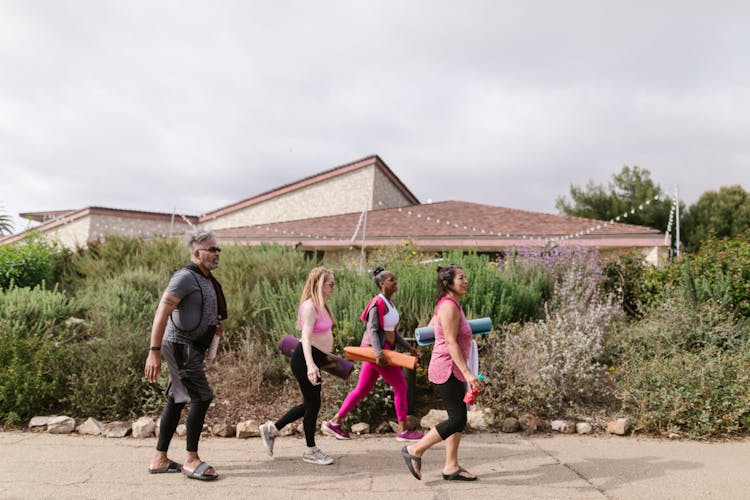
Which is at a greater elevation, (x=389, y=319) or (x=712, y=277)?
(x=712, y=277)

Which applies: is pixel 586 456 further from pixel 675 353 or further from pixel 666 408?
pixel 675 353

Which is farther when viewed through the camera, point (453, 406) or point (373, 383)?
point (373, 383)

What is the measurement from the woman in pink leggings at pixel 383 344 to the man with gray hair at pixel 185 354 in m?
1.52

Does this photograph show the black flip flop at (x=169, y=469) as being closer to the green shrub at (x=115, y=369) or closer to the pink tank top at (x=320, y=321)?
the pink tank top at (x=320, y=321)

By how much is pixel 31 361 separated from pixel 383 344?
425cm

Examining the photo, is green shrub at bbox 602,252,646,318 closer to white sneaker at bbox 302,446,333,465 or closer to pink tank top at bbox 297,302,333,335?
pink tank top at bbox 297,302,333,335

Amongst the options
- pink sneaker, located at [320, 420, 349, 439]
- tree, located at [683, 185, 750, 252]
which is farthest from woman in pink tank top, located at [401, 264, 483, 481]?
tree, located at [683, 185, 750, 252]

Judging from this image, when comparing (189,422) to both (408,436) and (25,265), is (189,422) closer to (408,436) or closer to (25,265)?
(408,436)

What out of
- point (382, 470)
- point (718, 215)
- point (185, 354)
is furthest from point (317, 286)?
point (718, 215)

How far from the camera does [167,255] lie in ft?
40.3

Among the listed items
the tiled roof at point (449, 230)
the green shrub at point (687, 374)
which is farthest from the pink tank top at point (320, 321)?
the tiled roof at point (449, 230)

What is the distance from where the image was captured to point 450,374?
436 cm

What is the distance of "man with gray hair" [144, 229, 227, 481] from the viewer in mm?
4387

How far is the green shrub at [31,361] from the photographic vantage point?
6.29m
